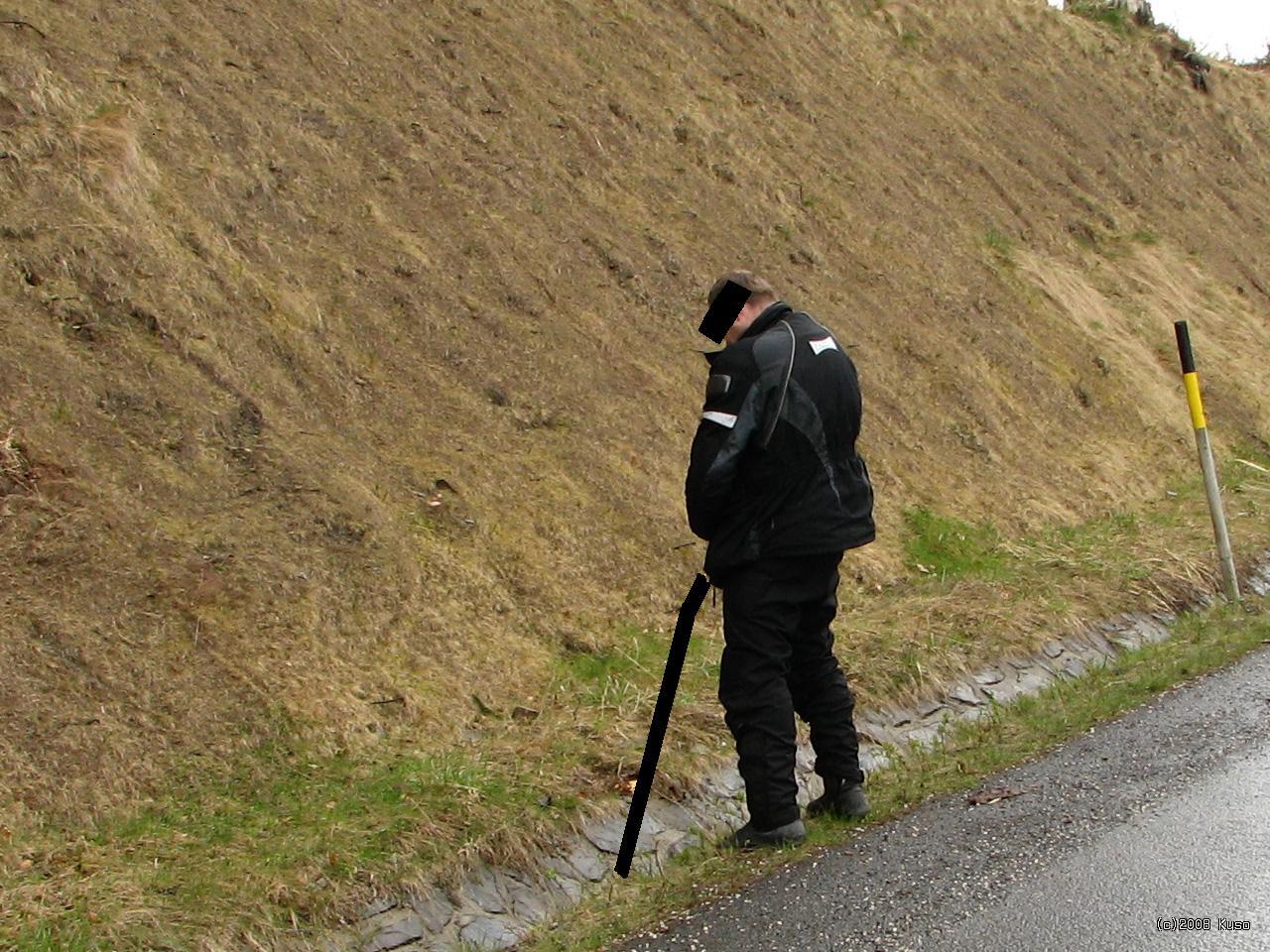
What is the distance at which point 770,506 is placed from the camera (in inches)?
205

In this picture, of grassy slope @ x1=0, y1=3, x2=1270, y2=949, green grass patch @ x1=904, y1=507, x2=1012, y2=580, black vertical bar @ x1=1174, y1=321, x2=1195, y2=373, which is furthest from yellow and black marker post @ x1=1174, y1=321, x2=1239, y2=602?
green grass patch @ x1=904, y1=507, x2=1012, y2=580

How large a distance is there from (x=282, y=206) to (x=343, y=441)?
220cm

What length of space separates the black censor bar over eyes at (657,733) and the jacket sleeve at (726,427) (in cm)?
39

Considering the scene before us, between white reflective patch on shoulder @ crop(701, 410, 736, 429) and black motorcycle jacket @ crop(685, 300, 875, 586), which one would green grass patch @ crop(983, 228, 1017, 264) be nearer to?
black motorcycle jacket @ crop(685, 300, 875, 586)

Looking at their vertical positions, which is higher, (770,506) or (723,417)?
(723,417)

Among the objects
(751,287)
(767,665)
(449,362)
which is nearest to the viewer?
(767,665)

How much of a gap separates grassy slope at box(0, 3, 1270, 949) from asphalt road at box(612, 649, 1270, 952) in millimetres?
1169

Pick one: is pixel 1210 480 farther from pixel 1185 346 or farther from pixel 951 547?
pixel 951 547

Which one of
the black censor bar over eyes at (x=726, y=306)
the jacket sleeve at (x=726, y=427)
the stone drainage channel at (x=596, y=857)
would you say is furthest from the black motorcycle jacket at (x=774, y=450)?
the stone drainage channel at (x=596, y=857)

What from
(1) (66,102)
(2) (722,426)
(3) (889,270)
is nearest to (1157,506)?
(3) (889,270)

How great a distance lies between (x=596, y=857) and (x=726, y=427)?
5.39 ft

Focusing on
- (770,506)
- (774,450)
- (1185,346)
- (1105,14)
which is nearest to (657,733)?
(770,506)

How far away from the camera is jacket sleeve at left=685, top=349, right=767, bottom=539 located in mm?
5113

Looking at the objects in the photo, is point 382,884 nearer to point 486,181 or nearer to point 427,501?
point 427,501
